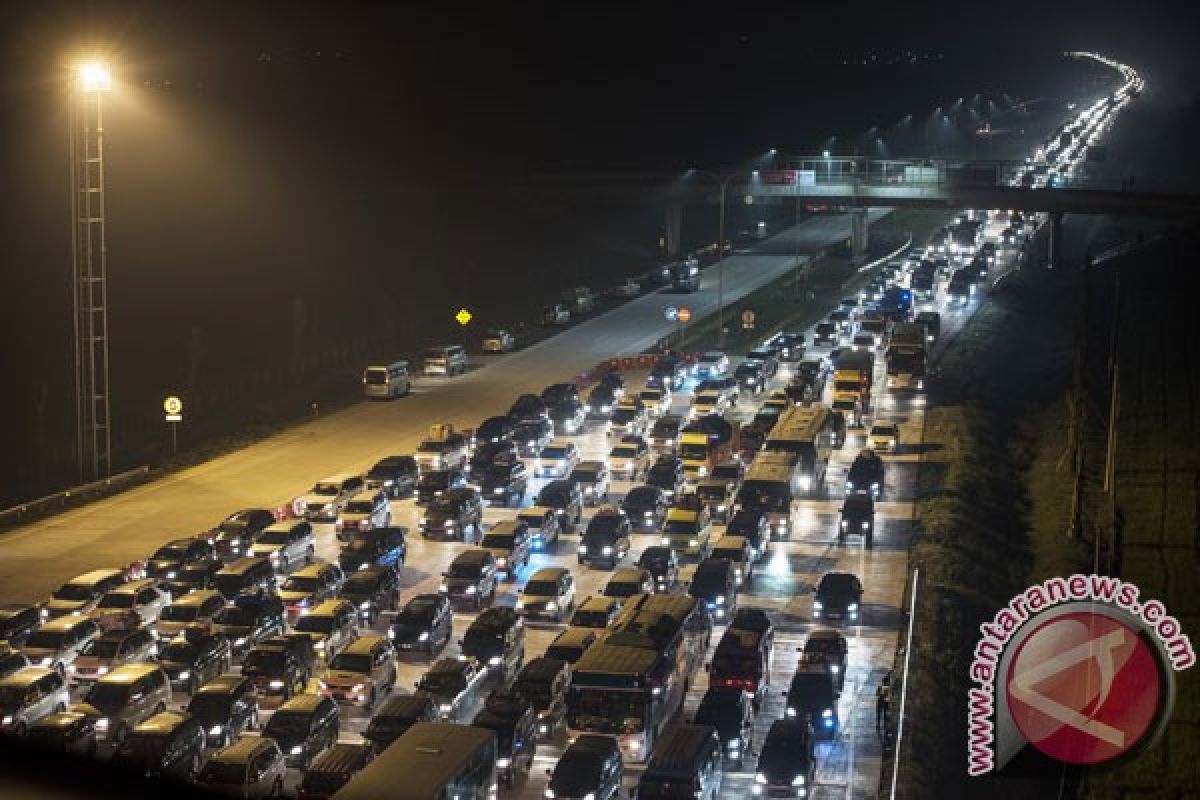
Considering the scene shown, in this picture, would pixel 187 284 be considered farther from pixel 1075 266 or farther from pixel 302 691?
pixel 302 691

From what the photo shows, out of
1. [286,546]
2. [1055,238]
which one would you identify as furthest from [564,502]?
[1055,238]

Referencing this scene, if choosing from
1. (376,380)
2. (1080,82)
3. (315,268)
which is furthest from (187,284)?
(1080,82)

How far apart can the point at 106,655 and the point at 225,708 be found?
2.97 m

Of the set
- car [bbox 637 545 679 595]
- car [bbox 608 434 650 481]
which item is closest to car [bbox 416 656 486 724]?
car [bbox 637 545 679 595]

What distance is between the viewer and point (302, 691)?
19.0m

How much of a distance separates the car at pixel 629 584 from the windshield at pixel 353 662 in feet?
14.5

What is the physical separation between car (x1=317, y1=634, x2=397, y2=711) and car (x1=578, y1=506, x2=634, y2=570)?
246 inches

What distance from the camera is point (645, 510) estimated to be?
27375mm

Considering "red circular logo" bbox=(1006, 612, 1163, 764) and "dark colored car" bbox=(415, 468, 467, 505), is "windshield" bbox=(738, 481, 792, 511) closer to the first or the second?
"dark colored car" bbox=(415, 468, 467, 505)

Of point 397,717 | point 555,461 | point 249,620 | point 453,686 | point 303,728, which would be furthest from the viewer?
point 555,461

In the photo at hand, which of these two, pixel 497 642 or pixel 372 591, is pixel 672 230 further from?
pixel 497 642

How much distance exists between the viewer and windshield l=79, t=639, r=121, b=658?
63.1 feet

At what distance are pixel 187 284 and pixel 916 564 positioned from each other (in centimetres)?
4384

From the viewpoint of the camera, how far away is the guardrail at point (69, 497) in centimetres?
2742
